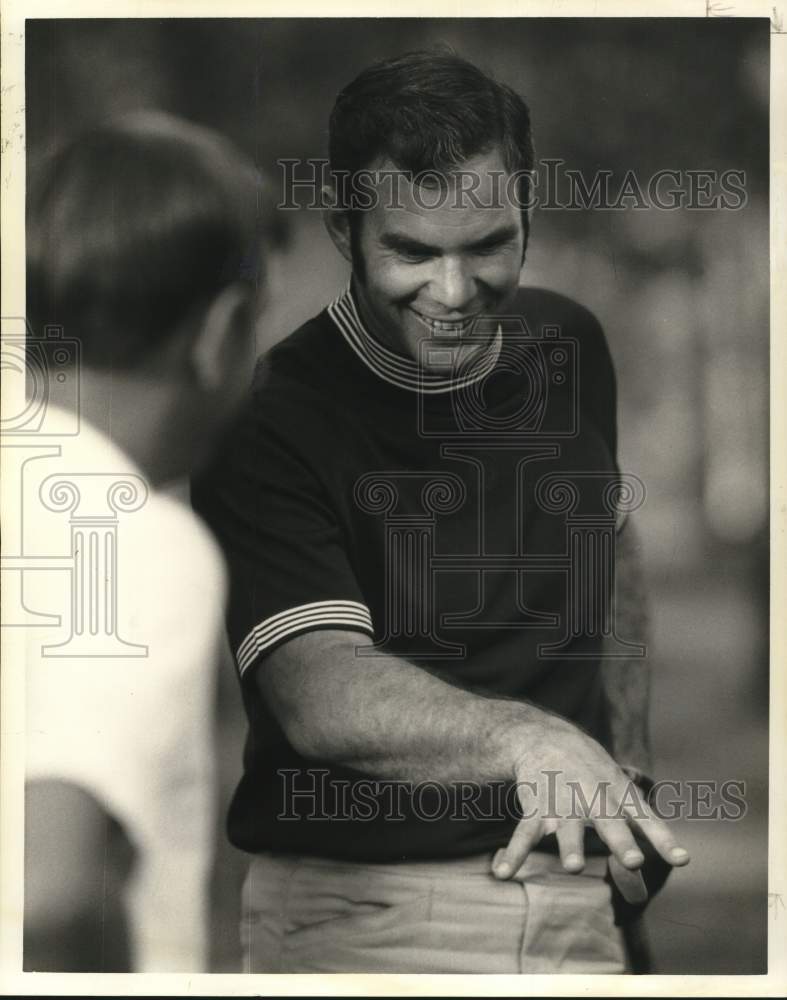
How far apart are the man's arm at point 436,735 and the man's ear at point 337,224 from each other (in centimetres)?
138

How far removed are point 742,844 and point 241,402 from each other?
243 centimetres

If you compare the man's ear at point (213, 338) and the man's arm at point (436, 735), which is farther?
the man's ear at point (213, 338)

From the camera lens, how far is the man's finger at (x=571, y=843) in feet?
15.6

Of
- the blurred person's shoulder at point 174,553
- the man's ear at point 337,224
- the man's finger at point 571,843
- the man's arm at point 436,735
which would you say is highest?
the man's ear at point 337,224

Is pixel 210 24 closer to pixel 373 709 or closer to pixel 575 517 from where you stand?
pixel 575 517

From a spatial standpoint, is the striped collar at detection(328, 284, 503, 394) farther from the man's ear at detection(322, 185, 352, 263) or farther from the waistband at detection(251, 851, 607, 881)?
the waistband at detection(251, 851, 607, 881)

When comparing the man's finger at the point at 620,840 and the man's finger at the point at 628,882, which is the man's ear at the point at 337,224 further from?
the man's finger at the point at 628,882

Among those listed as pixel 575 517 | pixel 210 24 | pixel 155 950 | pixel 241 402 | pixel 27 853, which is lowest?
pixel 155 950

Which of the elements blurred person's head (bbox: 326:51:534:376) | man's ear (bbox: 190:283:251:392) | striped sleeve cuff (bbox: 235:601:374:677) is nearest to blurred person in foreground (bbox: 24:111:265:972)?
man's ear (bbox: 190:283:251:392)

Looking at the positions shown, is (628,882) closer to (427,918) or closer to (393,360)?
(427,918)

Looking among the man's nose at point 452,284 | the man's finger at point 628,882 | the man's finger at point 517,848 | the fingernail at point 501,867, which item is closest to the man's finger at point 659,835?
the man's finger at point 628,882

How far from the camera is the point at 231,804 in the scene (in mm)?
4828
